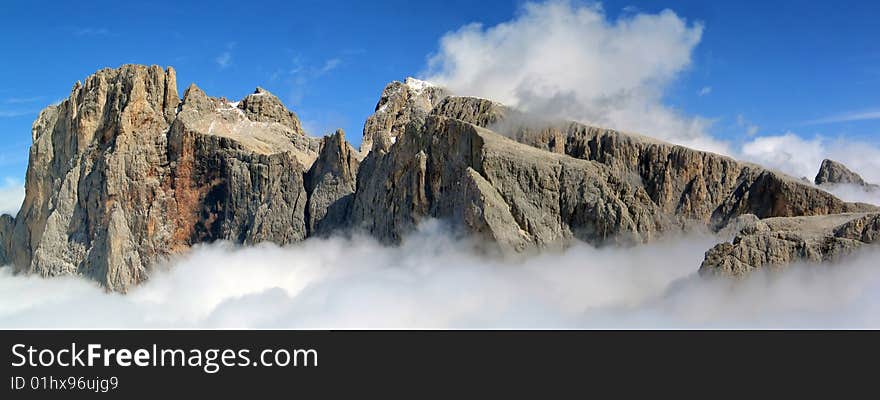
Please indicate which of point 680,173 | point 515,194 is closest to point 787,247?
point 515,194

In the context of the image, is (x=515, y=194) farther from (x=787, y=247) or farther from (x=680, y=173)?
(x=787, y=247)

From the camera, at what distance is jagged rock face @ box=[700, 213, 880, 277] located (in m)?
113

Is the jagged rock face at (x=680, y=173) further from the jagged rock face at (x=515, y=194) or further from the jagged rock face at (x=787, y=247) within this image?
the jagged rock face at (x=787, y=247)

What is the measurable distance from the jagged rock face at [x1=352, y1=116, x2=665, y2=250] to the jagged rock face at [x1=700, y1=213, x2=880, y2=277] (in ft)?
115

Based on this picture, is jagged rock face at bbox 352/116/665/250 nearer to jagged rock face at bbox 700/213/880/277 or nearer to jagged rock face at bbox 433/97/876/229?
jagged rock face at bbox 433/97/876/229

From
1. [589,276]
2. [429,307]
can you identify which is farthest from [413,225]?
[589,276]

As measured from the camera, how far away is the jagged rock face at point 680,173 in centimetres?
15438

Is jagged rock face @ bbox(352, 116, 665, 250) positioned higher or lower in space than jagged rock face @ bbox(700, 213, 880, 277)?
higher

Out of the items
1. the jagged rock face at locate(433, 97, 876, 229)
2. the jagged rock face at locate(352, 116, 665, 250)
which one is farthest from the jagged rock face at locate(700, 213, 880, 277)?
the jagged rock face at locate(352, 116, 665, 250)

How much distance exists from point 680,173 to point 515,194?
32.8 metres

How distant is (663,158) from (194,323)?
9961 cm

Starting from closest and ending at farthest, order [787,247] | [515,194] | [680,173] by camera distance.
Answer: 1. [787,247]
2. [515,194]
3. [680,173]

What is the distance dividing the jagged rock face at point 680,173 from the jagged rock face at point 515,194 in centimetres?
608

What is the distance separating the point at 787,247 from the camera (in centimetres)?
11488
